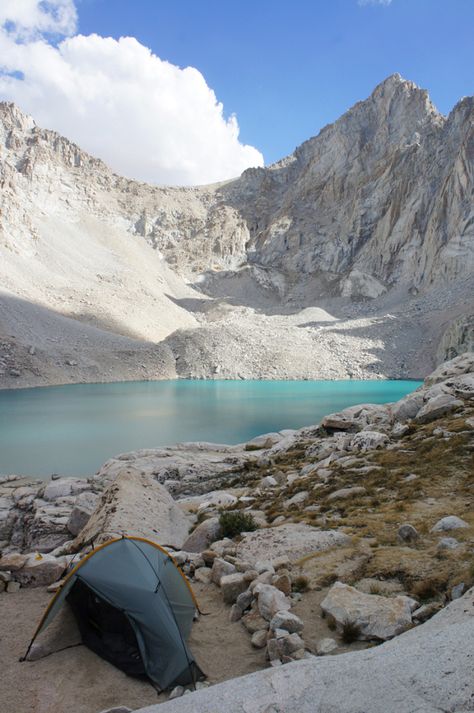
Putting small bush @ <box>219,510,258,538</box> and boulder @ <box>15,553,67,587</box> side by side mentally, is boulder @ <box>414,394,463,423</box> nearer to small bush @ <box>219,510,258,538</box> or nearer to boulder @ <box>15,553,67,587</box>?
small bush @ <box>219,510,258,538</box>

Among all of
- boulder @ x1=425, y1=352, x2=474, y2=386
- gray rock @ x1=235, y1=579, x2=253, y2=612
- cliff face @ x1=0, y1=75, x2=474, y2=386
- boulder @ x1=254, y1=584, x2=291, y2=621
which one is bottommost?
gray rock @ x1=235, y1=579, x2=253, y2=612

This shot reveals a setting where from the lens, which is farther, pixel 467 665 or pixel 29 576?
pixel 29 576

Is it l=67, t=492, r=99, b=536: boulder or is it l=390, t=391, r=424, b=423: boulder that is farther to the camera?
l=390, t=391, r=424, b=423: boulder

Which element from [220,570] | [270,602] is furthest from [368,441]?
[270,602]

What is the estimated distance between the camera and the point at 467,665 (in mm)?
2871

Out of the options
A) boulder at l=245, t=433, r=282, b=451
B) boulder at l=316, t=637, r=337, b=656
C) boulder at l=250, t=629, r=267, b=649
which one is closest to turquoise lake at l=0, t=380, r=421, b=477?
boulder at l=245, t=433, r=282, b=451

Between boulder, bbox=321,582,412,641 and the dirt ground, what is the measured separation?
93 cm

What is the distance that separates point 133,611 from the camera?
526 centimetres

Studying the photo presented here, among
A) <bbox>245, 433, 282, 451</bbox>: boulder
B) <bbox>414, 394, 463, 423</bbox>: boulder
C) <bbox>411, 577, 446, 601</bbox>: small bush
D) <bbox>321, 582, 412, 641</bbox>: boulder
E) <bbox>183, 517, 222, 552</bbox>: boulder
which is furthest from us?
<bbox>245, 433, 282, 451</bbox>: boulder

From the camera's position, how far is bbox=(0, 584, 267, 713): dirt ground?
4.47m

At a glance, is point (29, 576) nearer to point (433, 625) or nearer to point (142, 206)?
point (433, 625)

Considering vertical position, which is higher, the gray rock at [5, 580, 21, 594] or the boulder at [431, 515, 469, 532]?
the boulder at [431, 515, 469, 532]

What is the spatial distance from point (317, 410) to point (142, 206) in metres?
98.4

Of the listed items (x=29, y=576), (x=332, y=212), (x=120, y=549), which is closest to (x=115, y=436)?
(x=29, y=576)
